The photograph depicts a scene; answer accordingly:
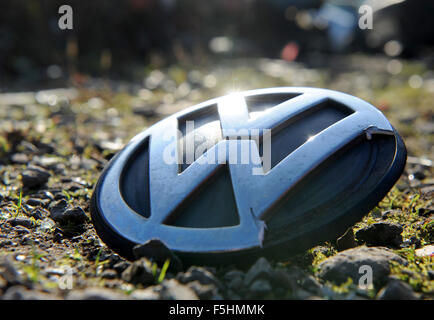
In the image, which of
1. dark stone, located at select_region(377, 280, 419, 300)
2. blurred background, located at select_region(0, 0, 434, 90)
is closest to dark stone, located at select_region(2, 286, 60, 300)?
dark stone, located at select_region(377, 280, 419, 300)

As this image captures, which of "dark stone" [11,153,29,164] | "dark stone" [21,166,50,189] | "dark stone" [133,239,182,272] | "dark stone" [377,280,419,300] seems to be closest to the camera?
"dark stone" [377,280,419,300]

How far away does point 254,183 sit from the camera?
167 cm

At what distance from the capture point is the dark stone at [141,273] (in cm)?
155

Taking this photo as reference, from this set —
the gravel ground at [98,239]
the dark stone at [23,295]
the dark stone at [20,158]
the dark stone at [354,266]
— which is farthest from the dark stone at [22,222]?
the dark stone at [354,266]

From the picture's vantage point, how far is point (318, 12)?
9.95 meters

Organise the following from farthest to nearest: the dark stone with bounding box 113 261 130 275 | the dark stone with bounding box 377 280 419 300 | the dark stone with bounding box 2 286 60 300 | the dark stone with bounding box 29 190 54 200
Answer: the dark stone with bounding box 29 190 54 200 < the dark stone with bounding box 113 261 130 275 < the dark stone with bounding box 377 280 419 300 < the dark stone with bounding box 2 286 60 300

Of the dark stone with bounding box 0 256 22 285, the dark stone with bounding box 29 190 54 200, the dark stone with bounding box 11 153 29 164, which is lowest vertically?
the dark stone with bounding box 0 256 22 285

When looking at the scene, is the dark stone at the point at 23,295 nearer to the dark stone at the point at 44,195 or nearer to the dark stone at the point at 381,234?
the dark stone at the point at 44,195

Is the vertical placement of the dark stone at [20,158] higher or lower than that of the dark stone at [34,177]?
higher

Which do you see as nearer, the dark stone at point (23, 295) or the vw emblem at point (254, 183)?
the dark stone at point (23, 295)

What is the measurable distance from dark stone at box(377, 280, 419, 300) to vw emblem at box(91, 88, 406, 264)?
27 centimetres

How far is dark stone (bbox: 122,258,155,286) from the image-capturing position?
155 cm

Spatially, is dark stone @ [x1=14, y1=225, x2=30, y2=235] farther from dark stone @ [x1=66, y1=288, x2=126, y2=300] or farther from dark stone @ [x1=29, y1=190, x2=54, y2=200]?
dark stone @ [x1=66, y1=288, x2=126, y2=300]

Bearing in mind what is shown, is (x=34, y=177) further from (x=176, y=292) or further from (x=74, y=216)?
(x=176, y=292)
